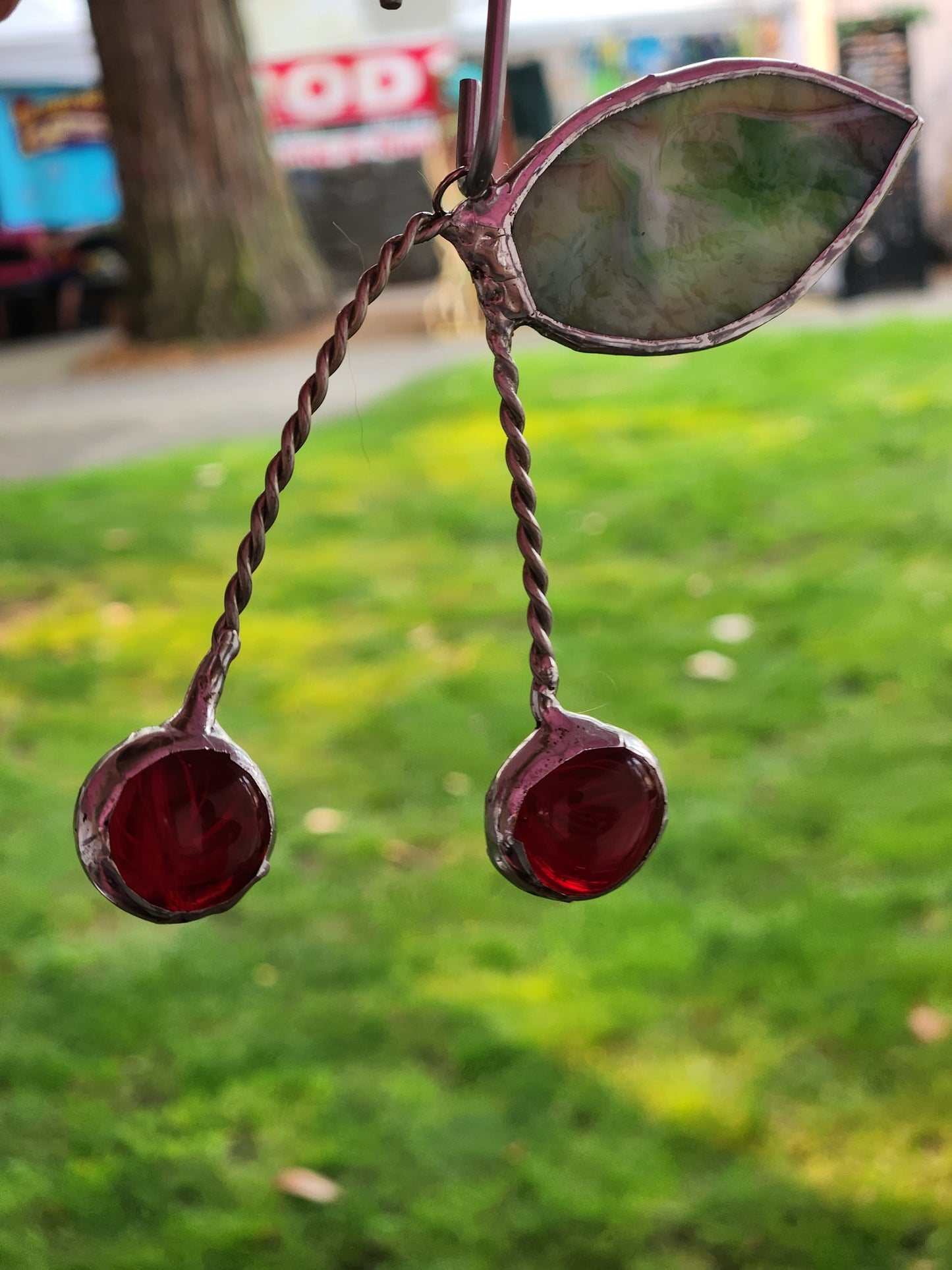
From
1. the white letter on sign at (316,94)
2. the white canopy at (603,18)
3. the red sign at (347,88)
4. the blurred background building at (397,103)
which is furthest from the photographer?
the white letter on sign at (316,94)

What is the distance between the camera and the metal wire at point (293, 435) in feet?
1.55

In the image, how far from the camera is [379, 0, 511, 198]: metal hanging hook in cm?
46

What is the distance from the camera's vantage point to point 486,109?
0.46 metres

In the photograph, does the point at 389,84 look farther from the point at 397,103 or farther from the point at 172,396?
the point at 172,396

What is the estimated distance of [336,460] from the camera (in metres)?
5.09

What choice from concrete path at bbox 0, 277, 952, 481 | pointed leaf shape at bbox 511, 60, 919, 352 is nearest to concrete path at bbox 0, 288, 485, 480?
concrete path at bbox 0, 277, 952, 481

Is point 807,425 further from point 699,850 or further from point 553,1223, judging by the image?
point 553,1223

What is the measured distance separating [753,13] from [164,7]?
3.76 metres

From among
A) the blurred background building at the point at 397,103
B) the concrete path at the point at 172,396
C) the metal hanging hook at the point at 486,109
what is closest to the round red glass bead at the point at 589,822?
the metal hanging hook at the point at 486,109

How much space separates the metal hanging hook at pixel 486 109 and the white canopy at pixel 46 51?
11.4m

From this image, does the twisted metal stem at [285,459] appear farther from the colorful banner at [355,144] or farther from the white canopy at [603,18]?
the colorful banner at [355,144]

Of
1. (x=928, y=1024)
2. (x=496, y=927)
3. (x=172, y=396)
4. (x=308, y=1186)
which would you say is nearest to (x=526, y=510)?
(x=308, y=1186)

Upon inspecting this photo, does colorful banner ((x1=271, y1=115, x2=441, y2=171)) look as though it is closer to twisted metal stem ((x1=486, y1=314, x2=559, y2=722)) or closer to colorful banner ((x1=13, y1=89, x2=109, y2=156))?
colorful banner ((x1=13, y1=89, x2=109, y2=156))

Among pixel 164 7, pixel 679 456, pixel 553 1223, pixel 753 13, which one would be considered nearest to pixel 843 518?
pixel 679 456
